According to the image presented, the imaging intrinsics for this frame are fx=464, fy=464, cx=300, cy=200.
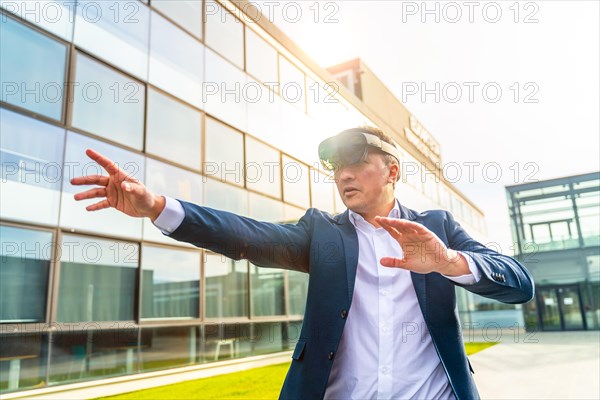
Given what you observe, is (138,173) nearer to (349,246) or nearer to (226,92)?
(226,92)

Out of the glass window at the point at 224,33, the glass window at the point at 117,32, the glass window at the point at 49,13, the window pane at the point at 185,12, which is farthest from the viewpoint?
the glass window at the point at 224,33

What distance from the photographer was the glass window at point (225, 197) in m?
10.9

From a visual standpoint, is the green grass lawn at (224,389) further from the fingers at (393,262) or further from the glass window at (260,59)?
the glass window at (260,59)

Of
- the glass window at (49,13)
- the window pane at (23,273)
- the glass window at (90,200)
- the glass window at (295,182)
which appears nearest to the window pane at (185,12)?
the glass window at (49,13)

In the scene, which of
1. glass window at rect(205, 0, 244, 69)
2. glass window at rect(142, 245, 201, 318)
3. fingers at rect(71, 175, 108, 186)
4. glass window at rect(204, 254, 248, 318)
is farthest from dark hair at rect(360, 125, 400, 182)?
glass window at rect(205, 0, 244, 69)

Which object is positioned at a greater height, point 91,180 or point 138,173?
point 138,173

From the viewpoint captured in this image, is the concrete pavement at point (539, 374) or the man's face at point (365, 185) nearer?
the man's face at point (365, 185)

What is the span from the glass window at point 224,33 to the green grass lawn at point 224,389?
26.3ft

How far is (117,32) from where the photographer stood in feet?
30.2

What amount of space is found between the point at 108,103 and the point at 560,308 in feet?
84.6

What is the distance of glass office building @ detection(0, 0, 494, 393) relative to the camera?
23.4ft

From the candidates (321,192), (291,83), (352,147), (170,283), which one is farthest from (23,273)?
(291,83)

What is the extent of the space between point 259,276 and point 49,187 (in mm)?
6297

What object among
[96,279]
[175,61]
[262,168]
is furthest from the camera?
[262,168]
